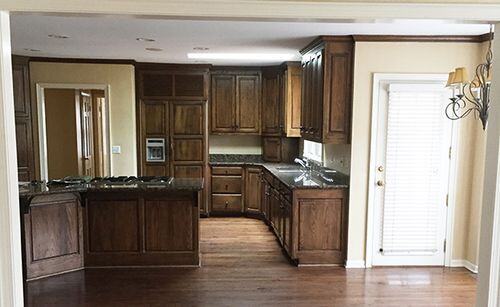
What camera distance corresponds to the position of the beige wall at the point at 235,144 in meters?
7.33

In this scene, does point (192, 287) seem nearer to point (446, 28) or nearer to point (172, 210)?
point (172, 210)

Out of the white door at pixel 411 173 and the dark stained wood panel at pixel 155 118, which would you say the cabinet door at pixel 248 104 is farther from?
the white door at pixel 411 173

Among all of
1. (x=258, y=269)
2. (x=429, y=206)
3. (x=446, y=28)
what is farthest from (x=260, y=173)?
(x=446, y=28)

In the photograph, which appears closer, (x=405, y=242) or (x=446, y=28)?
(x=446, y=28)

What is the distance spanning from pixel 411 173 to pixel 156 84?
4.19 m

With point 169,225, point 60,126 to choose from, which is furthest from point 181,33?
point 60,126

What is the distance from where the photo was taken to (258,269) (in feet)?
14.2

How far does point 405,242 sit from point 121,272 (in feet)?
10.3

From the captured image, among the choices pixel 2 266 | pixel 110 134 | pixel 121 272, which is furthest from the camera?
pixel 110 134

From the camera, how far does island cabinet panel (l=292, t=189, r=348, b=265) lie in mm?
4324

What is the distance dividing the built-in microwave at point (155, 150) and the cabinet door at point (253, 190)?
1.48m

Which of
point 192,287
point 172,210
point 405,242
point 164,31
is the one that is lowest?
point 192,287

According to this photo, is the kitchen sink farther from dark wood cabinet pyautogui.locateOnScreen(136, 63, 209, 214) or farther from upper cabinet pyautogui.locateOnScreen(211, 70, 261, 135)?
dark wood cabinet pyautogui.locateOnScreen(136, 63, 209, 214)

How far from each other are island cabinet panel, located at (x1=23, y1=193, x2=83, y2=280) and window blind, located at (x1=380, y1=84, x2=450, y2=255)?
335 cm
